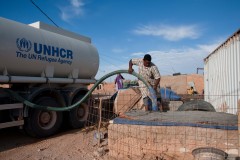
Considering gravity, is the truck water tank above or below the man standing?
above

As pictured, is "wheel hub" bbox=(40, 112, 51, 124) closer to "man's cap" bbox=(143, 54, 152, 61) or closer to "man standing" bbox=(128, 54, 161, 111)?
"man standing" bbox=(128, 54, 161, 111)

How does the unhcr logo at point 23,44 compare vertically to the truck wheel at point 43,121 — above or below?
above

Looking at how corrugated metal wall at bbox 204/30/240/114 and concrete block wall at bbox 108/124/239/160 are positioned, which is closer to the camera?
concrete block wall at bbox 108/124/239/160

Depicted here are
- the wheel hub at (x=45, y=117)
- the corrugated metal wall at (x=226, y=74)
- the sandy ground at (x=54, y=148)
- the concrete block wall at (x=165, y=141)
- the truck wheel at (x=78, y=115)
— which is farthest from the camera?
the truck wheel at (x=78, y=115)

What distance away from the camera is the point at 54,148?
5570 mm

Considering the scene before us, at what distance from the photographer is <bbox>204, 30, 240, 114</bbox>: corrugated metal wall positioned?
6.30 m

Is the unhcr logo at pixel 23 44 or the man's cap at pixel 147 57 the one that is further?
the unhcr logo at pixel 23 44

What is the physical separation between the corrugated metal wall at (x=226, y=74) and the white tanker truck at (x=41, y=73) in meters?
4.25

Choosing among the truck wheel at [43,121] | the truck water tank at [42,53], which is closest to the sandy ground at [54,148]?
the truck wheel at [43,121]

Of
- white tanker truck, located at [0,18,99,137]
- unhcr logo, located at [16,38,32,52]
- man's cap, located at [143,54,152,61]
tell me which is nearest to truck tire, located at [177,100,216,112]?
man's cap, located at [143,54,152,61]

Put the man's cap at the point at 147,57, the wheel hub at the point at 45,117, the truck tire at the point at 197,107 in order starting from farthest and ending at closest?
the wheel hub at the point at 45,117
the truck tire at the point at 197,107
the man's cap at the point at 147,57

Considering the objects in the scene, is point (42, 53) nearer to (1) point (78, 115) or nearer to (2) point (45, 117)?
(2) point (45, 117)

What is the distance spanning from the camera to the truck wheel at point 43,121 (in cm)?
638

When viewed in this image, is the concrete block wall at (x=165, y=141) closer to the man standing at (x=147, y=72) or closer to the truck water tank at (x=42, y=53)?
the man standing at (x=147, y=72)
